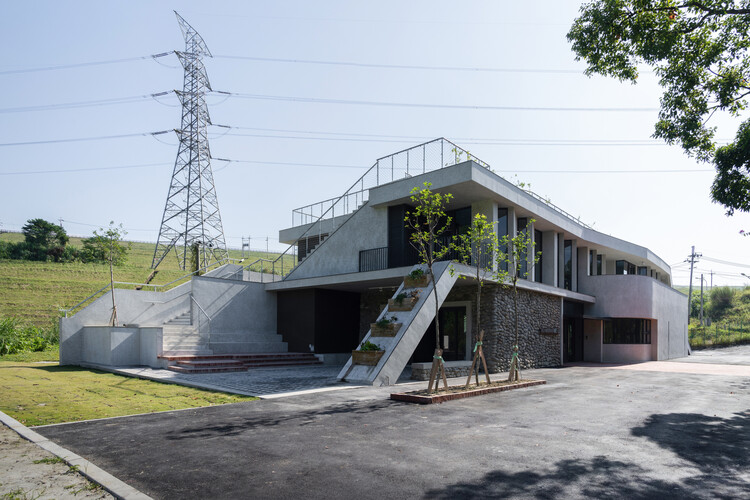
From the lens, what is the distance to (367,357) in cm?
1309

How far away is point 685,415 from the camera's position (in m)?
→ 9.12

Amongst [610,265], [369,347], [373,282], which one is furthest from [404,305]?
[610,265]

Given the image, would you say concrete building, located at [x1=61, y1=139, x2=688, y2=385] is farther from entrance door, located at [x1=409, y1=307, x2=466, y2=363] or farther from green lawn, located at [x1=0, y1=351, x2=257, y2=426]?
green lawn, located at [x1=0, y1=351, x2=257, y2=426]

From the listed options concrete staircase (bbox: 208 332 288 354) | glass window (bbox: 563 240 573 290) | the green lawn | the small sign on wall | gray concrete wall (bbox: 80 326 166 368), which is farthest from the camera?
glass window (bbox: 563 240 573 290)

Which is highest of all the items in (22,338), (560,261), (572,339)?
(560,261)

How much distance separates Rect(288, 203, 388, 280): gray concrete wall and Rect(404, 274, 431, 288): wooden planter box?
4209 mm

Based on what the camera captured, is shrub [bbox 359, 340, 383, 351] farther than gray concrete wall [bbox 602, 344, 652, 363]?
No

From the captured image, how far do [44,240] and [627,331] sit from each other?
178 ft

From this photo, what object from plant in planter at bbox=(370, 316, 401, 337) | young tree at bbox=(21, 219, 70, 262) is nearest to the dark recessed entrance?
plant in planter at bbox=(370, 316, 401, 337)

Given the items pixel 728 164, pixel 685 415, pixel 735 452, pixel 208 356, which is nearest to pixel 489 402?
pixel 685 415

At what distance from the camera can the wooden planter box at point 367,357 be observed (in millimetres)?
12883

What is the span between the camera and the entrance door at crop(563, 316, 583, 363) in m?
23.9

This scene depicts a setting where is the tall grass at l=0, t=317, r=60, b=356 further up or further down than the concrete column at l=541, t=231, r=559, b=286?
further down

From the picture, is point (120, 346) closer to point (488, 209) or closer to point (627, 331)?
point (488, 209)
